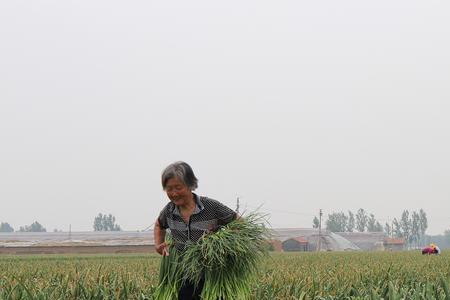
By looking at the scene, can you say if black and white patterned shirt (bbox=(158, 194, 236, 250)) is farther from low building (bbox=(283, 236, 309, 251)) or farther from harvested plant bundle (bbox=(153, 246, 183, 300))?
low building (bbox=(283, 236, 309, 251))

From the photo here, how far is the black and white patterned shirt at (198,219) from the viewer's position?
5.45 metres

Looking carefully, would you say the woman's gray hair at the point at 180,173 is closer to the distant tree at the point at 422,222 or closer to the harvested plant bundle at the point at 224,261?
the harvested plant bundle at the point at 224,261

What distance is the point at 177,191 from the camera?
523 centimetres

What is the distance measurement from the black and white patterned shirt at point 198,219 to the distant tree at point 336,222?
17790 centimetres

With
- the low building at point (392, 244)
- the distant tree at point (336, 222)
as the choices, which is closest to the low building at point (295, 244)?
the low building at point (392, 244)

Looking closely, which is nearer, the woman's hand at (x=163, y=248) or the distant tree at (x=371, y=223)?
the woman's hand at (x=163, y=248)

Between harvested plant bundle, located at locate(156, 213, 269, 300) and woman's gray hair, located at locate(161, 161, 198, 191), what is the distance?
18.3 inches

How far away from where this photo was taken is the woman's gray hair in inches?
204

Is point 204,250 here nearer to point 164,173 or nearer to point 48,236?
point 164,173

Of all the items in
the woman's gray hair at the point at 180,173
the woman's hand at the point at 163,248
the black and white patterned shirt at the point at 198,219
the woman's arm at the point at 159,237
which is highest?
the woman's gray hair at the point at 180,173

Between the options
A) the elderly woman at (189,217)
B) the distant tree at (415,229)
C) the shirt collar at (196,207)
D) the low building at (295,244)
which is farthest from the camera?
the distant tree at (415,229)

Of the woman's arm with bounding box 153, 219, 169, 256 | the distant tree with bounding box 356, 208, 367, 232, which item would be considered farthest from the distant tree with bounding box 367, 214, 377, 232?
the woman's arm with bounding box 153, 219, 169, 256

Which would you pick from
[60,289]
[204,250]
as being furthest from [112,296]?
[204,250]

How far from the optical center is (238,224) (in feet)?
17.9
